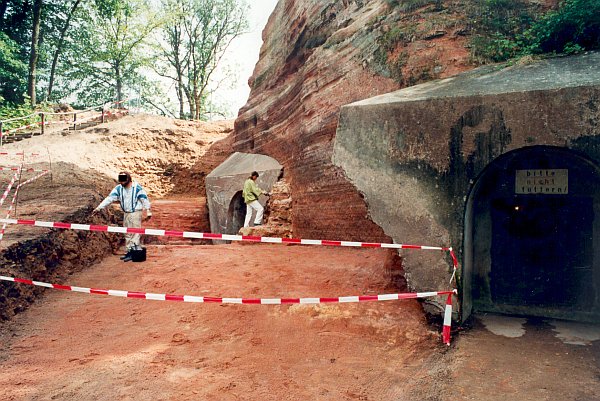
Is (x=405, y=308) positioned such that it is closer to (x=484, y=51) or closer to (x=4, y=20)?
(x=484, y=51)

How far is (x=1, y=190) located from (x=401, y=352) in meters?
10.2

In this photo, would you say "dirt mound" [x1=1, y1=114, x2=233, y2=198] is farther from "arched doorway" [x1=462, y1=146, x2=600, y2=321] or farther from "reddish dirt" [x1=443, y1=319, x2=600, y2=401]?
"reddish dirt" [x1=443, y1=319, x2=600, y2=401]

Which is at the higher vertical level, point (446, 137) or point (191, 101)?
point (191, 101)

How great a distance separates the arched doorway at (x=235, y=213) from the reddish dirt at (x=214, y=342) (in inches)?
297

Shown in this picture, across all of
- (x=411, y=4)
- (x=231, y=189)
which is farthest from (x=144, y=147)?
(x=411, y=4)

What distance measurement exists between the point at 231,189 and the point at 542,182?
10.8 metres

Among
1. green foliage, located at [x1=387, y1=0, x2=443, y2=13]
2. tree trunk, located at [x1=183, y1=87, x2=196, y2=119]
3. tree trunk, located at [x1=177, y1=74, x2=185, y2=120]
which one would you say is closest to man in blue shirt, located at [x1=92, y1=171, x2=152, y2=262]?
green foliage, located at [x1=387, y1=0, x2=443, y2=13]

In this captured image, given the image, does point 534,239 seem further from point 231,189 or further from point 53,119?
point 53,119

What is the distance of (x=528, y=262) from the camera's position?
17.1 feet

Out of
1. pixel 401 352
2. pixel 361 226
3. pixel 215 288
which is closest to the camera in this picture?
pixel 401 352

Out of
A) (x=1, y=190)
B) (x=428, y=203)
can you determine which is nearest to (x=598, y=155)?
(x=428, y=203)

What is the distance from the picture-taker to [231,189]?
45.9ft

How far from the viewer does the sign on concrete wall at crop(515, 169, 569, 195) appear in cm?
482

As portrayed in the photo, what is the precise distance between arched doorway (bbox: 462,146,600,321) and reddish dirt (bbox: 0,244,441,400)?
1289mm
